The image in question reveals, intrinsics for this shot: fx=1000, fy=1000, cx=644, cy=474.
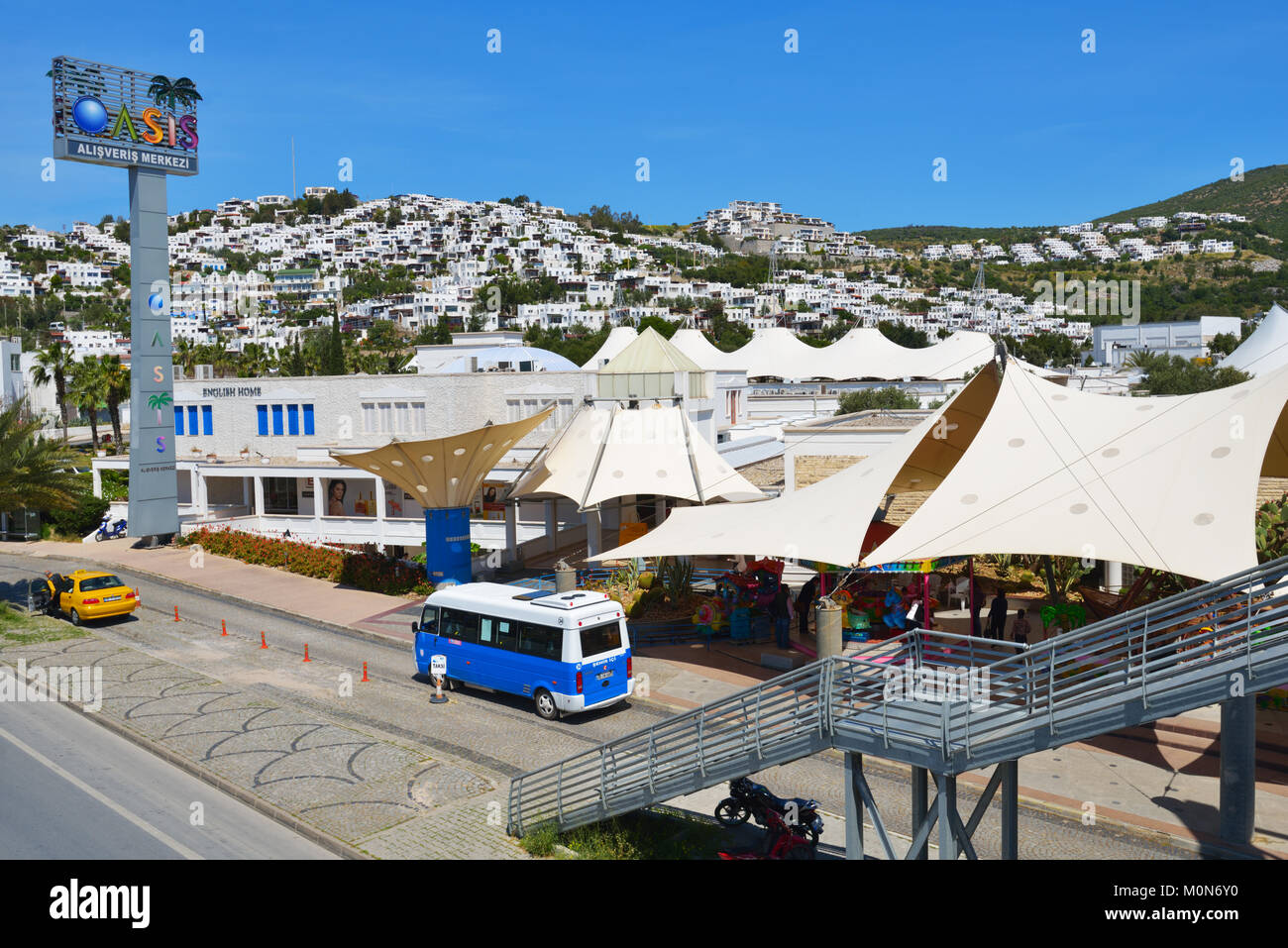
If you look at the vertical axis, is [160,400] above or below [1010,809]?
above

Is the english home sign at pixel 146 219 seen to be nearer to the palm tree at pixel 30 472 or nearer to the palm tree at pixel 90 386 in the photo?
the palm tree at pixel 30 472

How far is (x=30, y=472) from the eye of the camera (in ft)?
98.1

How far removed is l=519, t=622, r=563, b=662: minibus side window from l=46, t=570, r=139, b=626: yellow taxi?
14.8m

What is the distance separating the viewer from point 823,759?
17547 millimetres

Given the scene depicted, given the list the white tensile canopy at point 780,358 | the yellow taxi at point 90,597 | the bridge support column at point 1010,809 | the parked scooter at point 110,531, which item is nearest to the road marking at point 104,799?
the yellow taxi at point 90,597

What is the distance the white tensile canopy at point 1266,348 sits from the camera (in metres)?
70.3

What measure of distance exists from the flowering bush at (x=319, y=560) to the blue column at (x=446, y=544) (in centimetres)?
72

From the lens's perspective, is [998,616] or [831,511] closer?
[998,616]

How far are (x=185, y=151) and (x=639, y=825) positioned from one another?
125 feet

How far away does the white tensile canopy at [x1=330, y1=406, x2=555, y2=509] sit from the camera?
29.8 metres

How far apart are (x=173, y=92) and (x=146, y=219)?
5623 mm

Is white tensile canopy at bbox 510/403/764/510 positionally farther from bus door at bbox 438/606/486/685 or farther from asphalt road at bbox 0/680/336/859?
asphalt road at bbox 0/680/336/859

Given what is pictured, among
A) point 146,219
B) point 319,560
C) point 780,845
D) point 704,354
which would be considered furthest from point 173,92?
point 704,354

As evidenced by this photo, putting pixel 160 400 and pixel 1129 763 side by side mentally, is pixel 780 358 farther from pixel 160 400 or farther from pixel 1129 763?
pixel 1129 763
